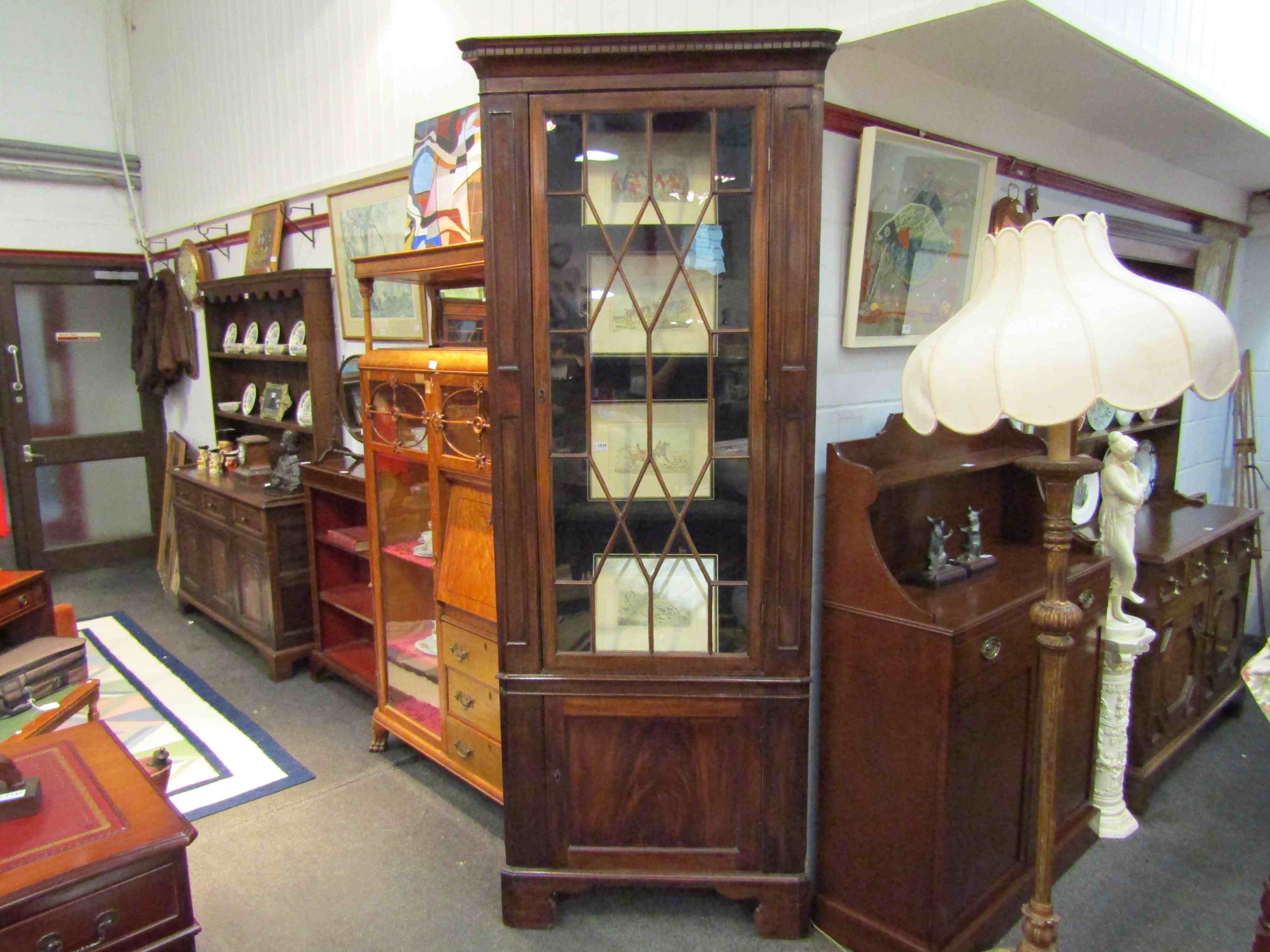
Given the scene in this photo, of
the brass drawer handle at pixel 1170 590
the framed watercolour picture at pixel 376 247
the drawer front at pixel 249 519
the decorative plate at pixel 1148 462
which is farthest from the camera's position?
the drawer front at pixel 249 519

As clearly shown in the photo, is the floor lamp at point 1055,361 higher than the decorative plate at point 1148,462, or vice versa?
the floor lamp at point 1055,361

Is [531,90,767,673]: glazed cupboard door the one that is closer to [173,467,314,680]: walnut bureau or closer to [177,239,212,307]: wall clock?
[173,467,314,680]: walnut bureau

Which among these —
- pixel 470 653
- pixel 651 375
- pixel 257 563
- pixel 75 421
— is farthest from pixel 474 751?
pixel 75 421

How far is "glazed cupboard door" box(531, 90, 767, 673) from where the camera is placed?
192 centimetres

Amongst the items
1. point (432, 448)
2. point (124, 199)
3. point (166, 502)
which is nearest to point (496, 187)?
Result: point (432, 448)

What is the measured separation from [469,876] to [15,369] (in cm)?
484

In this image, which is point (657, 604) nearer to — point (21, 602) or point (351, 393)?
point (21, 602)

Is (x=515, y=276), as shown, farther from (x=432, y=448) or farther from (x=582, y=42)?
(x=432, y=448)

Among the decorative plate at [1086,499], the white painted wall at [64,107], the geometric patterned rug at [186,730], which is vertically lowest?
the geometric patterned rug at [186,730]

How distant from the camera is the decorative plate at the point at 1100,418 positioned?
3.18m

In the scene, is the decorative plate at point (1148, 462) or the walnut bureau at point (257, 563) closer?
the decorative plate at point (1148, 462)

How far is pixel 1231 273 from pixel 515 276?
3863 mm

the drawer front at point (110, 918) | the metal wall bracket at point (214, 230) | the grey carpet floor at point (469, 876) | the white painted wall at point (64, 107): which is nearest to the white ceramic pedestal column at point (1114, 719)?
the grey carpet floor at point (469, 876)

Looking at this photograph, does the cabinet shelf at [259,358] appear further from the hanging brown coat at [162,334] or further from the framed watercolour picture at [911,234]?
the framed watercolour picture at [911,234]
